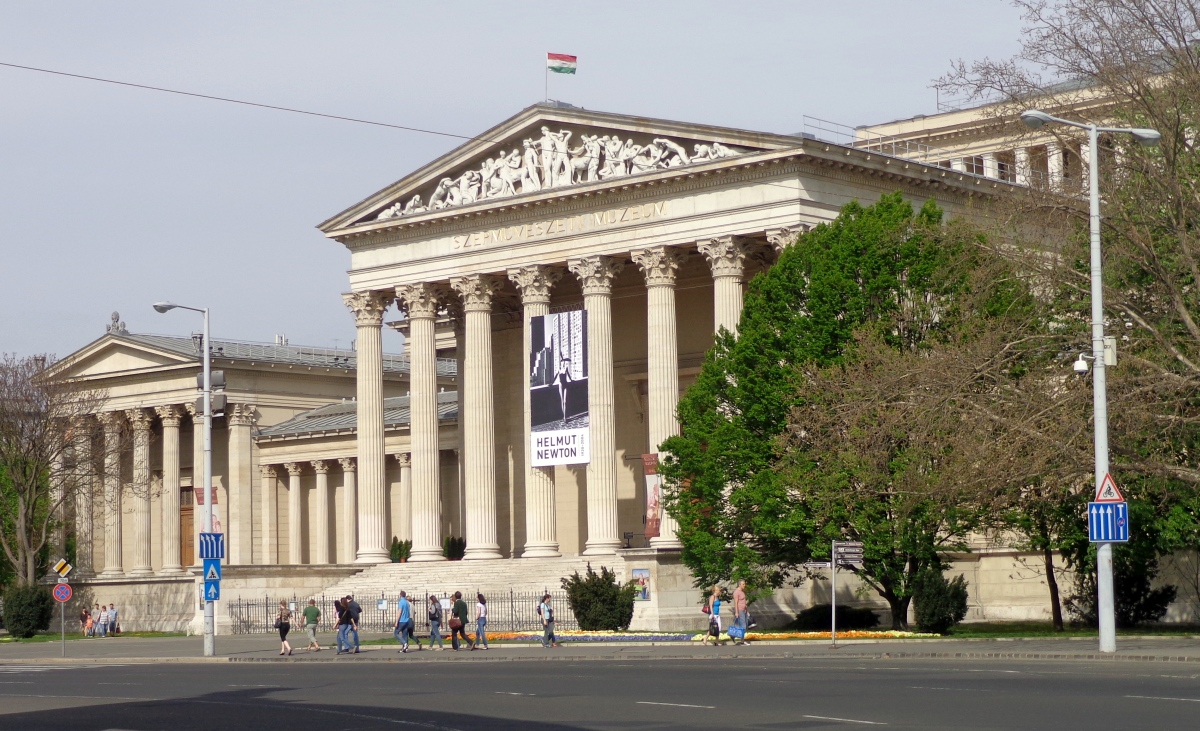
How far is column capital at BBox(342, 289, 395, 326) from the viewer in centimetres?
7206

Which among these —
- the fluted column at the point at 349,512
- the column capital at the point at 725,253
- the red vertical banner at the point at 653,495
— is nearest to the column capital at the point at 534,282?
the column capital at the point at 725,253

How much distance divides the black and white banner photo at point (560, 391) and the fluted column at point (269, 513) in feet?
111

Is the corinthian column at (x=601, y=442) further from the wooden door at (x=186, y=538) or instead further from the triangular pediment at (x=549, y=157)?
the wooden door at (x=186, y=538)

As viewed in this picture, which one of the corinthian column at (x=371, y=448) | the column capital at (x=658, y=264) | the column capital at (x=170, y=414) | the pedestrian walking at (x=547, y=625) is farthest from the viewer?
the column capital at (x=170, y=414)

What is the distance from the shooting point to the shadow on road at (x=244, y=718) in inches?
887

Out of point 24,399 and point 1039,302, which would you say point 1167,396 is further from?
point 24,399

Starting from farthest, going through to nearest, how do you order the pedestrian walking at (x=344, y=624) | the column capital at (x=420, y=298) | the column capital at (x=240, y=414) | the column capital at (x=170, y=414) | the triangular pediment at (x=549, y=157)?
1. the column capital at (x=240, y=414)
2. the column capital at (x=170, y=414)
3. the column capital at (x=420, y=298)
4. the triangular pediment at (x=549, y=157)
5. the pedestrian walking at (x=344, y=624)

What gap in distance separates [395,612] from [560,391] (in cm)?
1000

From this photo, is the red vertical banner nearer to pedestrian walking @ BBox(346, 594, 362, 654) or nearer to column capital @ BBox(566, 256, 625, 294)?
column capital @ BBox(566, 256, 625, 294)

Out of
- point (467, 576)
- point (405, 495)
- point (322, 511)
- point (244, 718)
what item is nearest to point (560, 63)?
point (467, 576)

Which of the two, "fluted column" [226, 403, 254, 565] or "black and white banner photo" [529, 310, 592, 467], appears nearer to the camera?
"black and white banner photo" [529, 310, 592, 467]

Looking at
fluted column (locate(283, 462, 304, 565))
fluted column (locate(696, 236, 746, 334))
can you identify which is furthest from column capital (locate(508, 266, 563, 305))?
fluted column (locate(283, 462, 304, 565))

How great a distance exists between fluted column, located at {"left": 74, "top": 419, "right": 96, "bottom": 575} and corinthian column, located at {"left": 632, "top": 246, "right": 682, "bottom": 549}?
33023mm

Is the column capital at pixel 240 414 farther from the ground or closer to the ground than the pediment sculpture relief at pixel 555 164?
closer to the ground
